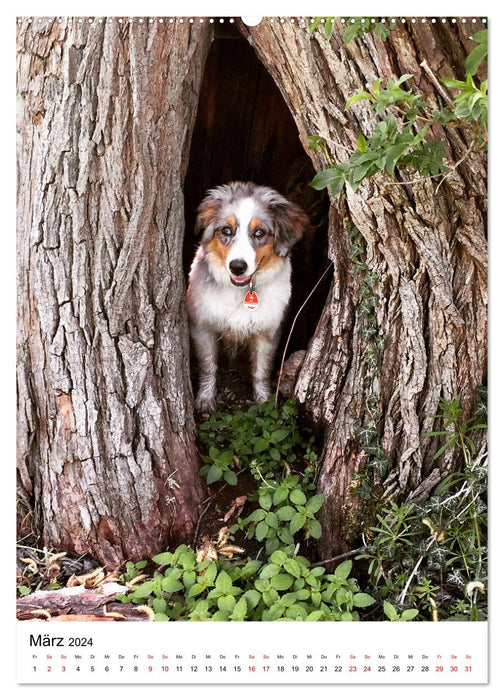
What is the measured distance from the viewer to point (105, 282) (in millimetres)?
2672

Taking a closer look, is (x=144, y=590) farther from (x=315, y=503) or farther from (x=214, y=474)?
(x=315, y=503)

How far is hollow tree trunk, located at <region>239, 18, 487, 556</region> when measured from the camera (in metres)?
2.46

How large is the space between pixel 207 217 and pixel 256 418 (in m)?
1.05

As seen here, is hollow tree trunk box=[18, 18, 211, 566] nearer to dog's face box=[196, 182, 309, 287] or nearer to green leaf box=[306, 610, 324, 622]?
dog's face box=[196, 182, 309, 287]

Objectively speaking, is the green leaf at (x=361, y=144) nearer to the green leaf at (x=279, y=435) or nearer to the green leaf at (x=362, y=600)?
the green leaf at (x=279, y=435)

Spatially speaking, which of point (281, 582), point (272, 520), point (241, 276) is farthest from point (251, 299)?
point (281, 582)

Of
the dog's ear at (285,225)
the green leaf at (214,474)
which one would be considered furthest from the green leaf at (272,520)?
the dog's ear at (285,225)

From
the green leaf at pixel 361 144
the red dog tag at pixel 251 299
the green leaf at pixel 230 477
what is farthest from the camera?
the red dog tag at pixel 251 299

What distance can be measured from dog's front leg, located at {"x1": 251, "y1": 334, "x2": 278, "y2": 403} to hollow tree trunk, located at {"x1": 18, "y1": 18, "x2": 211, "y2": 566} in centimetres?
73

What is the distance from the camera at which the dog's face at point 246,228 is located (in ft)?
10.7

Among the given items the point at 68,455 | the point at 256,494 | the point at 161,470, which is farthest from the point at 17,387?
the point at 256,494

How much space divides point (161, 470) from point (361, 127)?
5.33 feet

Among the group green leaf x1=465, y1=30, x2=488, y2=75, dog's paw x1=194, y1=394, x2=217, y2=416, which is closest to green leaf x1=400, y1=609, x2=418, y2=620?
dog's paw x1=194, y1=394, x2=217, y2=416
